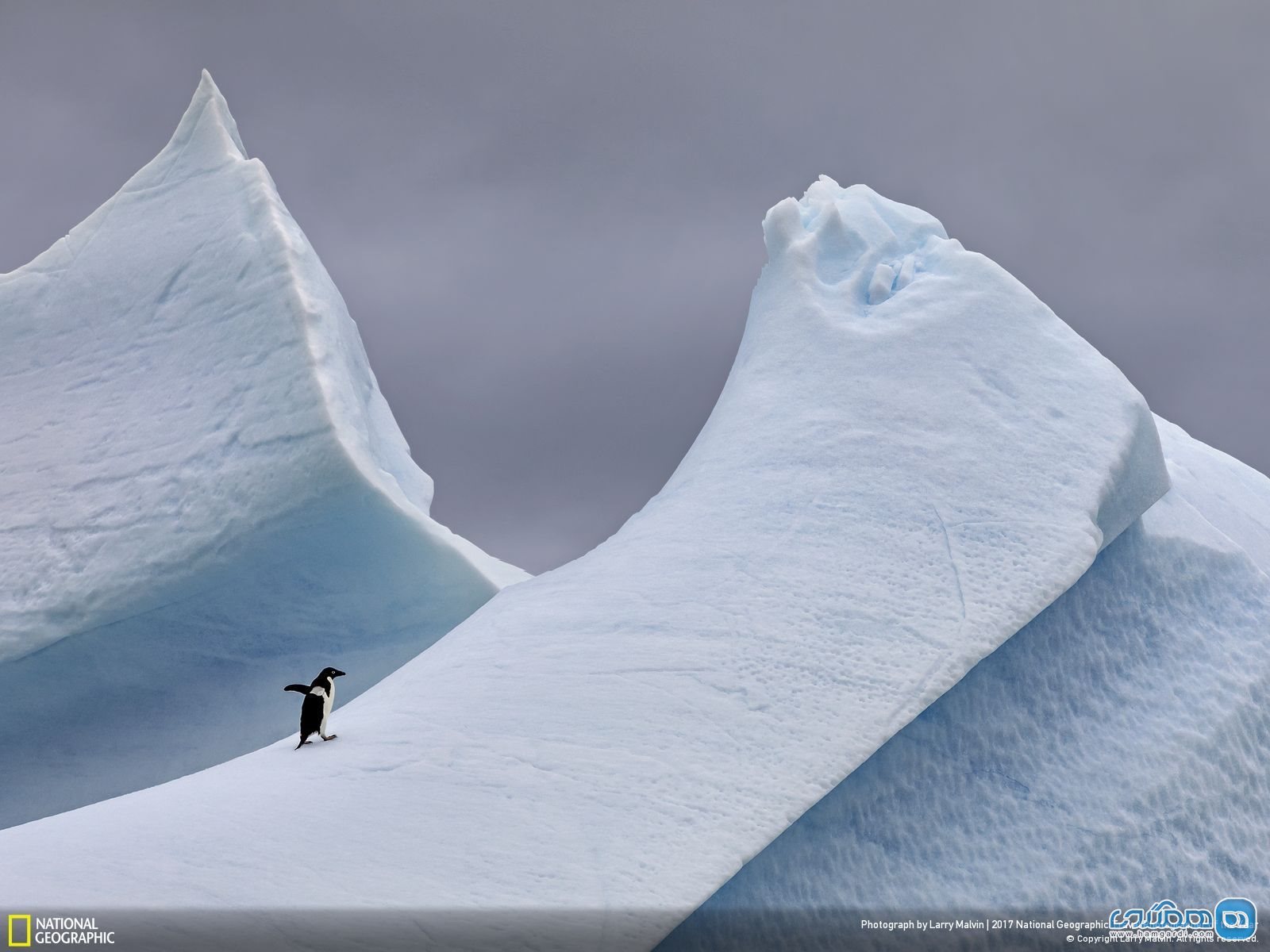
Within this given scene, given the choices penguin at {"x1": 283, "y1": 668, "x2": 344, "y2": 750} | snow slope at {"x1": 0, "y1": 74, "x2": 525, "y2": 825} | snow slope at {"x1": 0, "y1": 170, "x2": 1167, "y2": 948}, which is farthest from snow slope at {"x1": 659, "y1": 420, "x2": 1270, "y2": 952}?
snow slope at {"x1": 0, "y1": 74, "x2": 525, "y2": 825}

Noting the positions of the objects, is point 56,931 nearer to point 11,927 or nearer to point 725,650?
point 11,927

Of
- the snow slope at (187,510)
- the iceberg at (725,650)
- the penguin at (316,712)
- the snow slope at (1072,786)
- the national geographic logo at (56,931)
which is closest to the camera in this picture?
the national geographic logo at (56,931)

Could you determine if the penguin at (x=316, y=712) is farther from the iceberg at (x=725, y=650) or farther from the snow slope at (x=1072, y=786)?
the snow slope at (x=1072, y=786)

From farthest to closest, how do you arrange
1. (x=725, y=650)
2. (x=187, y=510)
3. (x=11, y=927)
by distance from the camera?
1. (x=187, y=510)
2. (x=725, y=650)
3. (x=11, y=927)

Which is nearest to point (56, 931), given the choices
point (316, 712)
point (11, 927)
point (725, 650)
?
point (11, 927)

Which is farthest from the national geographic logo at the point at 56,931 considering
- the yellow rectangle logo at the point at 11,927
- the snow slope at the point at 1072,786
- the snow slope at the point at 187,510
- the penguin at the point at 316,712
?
the snow slope at the point at 187,510

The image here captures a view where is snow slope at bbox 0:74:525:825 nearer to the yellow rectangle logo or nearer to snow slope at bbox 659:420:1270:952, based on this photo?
the yellow rectangle logo
